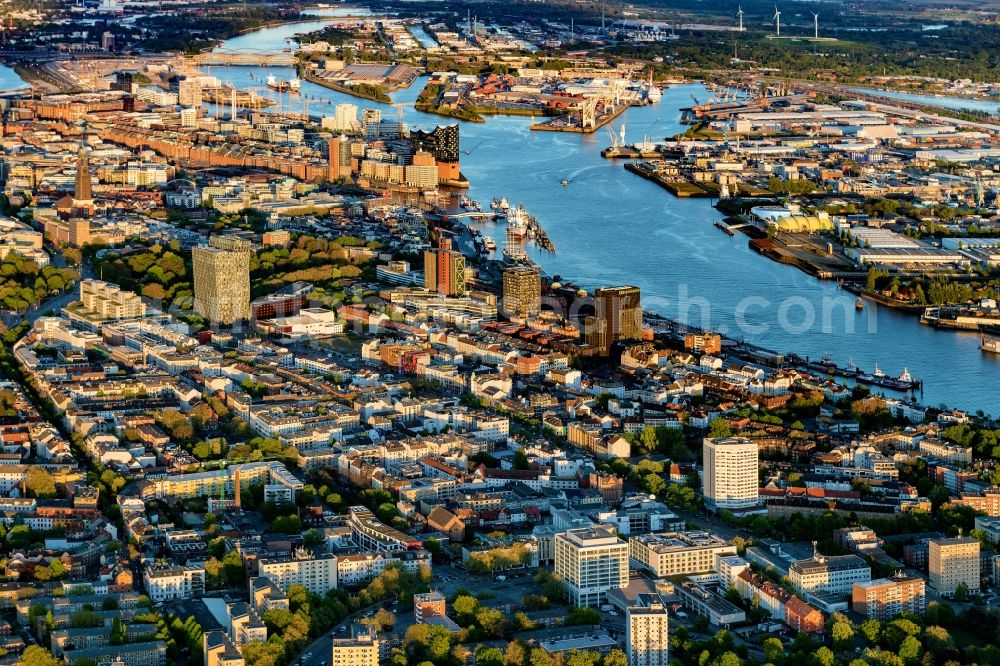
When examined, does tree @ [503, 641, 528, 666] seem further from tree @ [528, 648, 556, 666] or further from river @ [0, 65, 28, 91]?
river @ [0, 65, 28, 91]

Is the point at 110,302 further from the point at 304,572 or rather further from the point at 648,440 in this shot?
the point at 304,572

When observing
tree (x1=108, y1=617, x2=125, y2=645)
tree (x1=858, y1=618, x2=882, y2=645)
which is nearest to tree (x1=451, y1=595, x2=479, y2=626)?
tree (x1=108, y1=617, x2=125, y2=645)

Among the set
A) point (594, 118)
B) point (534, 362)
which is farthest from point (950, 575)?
point (594, 118)

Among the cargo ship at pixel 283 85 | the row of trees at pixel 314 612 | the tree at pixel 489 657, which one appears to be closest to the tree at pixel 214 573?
the row of trees at pixel 314 612

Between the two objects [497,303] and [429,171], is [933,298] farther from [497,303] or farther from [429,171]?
[429,171]

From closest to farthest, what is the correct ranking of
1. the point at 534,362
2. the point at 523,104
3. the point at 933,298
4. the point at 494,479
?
the point at 494,479, the point at 534,362, the point at 933,298, the point at 523,104

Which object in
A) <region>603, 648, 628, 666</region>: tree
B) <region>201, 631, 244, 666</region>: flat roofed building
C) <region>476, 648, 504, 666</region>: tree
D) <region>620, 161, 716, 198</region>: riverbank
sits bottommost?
<region>620, 161, 716, 198</region>: riverbank

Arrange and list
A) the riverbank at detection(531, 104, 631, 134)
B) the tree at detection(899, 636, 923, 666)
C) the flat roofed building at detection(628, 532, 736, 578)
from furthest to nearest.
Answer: the riverbank at detection(531, 104, 631, 134) → the flat roofed building at detection(628, 532, 736, 578) → the tree at detection(899, 636, 923, 666)
